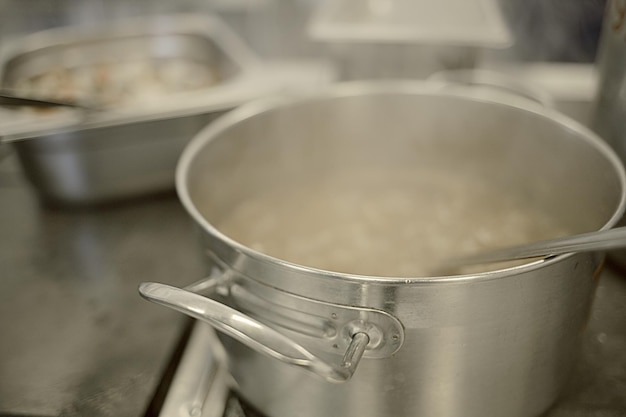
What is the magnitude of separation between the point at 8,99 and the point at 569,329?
0.47 metres

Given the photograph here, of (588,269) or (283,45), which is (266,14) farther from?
(588,269)

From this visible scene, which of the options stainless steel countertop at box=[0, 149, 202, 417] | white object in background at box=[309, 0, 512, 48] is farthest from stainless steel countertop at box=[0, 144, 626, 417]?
white object in background at box=[309, 0, 512, 48]

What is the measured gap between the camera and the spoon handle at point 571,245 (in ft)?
1.03

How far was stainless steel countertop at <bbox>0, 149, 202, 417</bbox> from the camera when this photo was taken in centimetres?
47

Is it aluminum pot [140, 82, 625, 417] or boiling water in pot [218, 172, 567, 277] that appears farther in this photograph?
boiling water in pot [218, 172, 567, 277]

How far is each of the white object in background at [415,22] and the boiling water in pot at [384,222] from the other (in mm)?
192

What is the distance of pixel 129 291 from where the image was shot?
1.85ft

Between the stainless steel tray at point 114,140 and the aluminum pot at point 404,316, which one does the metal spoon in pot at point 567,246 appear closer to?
the aluminum pot at point 404,316

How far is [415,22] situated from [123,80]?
1.31ft

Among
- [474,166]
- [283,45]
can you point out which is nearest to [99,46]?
[283,45]

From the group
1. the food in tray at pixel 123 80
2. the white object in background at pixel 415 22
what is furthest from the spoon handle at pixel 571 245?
the food in tray at pixel 123 80

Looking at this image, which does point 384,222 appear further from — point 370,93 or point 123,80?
point 123,80

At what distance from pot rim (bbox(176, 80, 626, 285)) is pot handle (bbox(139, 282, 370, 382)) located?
4cm

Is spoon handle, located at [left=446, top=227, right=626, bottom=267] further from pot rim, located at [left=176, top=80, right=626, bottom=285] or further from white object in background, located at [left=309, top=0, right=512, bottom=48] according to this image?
white object in background, located at [left=309, top=0, right=512, bottom=48]
